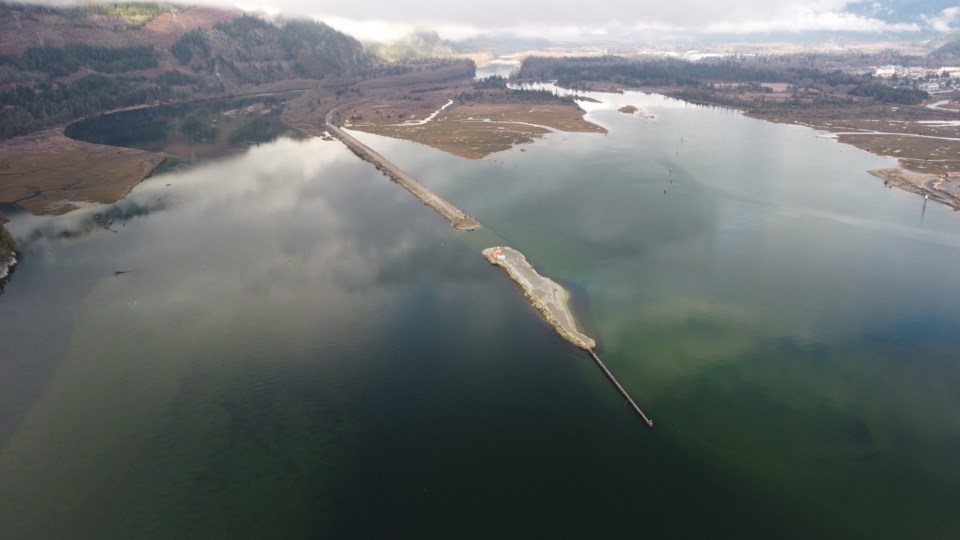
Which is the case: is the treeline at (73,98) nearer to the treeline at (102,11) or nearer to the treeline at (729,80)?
the treeline at (102,11)

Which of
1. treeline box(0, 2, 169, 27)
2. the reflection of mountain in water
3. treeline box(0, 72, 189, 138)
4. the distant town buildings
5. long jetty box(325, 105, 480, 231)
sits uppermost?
treeline box(0, 2, 169, 27)

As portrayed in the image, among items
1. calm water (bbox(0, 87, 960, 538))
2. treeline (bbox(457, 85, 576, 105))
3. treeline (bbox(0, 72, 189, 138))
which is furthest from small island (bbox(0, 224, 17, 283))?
treeline (bbox(457, 85, 576, 105))

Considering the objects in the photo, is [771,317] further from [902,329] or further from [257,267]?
[257,267]

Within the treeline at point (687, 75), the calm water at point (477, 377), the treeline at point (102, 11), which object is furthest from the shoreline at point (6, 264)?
the treeline at point (687, 75)

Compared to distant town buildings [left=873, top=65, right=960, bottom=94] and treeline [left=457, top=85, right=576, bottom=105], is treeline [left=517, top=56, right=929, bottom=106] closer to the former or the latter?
distant town buildings [left=873, top=65, right=960, bottom=94]

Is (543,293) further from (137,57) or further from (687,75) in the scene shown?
(687,75)

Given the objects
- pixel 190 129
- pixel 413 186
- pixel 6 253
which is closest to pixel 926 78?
pixel 413 186
